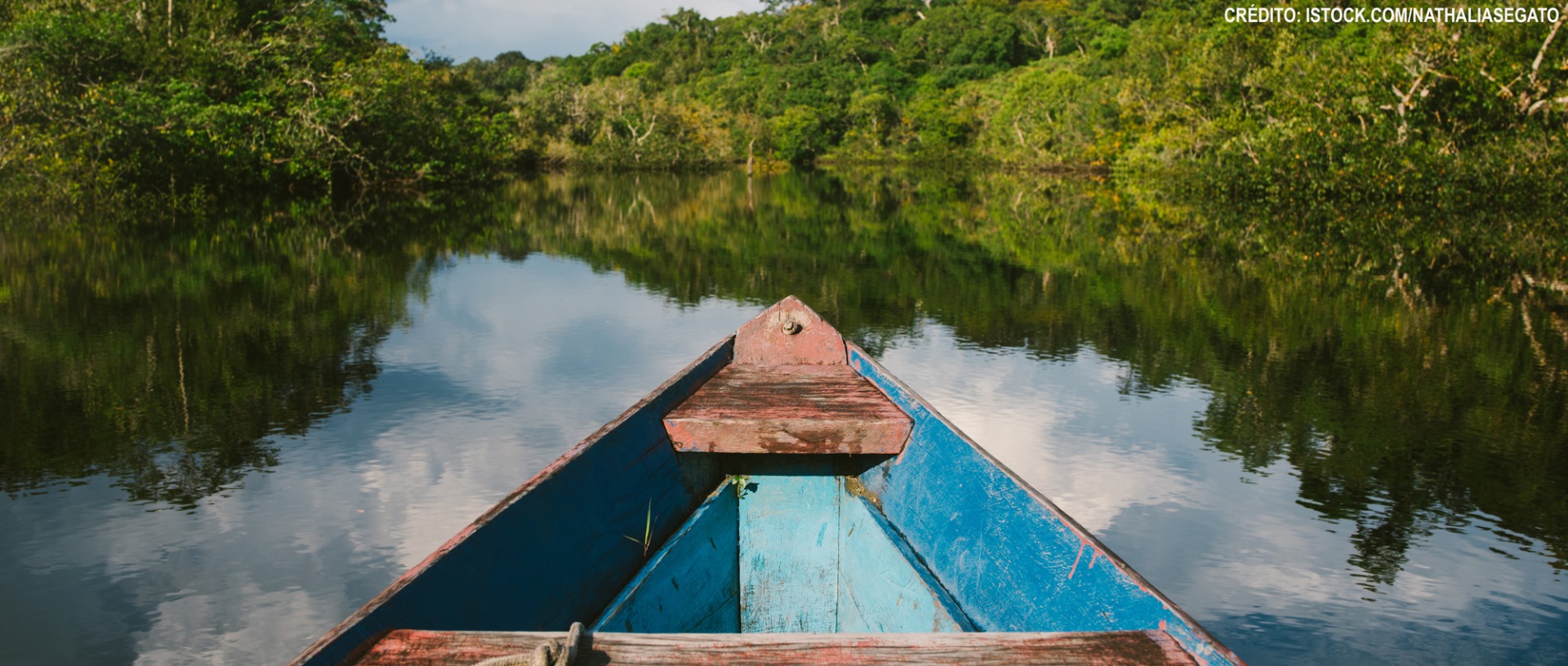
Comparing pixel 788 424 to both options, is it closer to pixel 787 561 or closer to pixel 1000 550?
pixel 787 561

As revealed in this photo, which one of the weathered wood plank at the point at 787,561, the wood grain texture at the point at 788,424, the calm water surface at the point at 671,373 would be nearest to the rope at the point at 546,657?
the weathered wood plank at the point at 787,561

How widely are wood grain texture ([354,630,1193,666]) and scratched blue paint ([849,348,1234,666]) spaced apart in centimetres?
15

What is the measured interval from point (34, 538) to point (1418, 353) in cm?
823

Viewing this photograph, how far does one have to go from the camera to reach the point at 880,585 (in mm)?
2994

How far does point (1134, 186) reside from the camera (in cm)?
2784

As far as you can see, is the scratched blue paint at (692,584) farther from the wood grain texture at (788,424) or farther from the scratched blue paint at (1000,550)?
the scratched blue paint at (1000,550)

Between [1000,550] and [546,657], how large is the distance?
126cm

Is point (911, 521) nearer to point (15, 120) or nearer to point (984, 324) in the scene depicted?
point (984, 324)

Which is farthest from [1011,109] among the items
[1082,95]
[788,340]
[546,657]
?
[546,657]

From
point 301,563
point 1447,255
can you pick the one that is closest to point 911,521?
point 301,563

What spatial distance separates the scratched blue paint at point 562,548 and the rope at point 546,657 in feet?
0.89

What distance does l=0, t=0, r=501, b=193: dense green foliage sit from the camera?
1672cm

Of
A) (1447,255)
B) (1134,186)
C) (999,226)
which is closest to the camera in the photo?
(1447,255)

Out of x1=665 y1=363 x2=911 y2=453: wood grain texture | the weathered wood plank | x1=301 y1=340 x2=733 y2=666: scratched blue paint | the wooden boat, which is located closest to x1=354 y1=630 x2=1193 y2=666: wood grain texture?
the wooden boat
